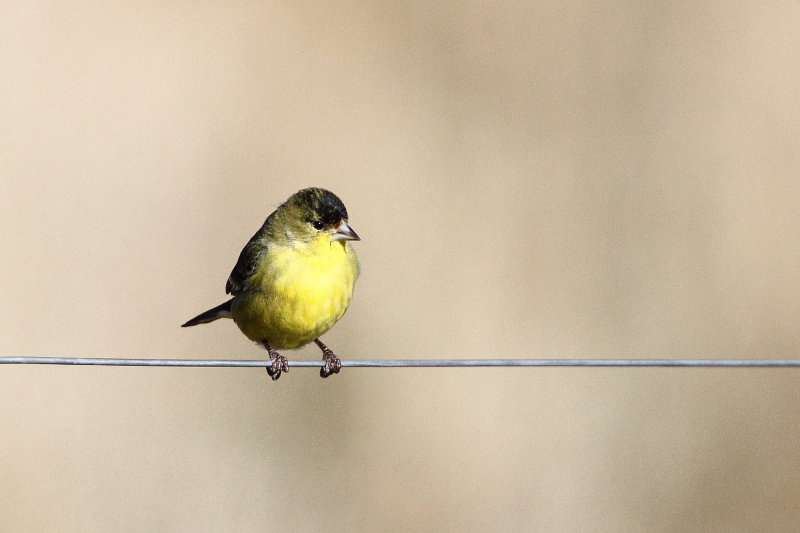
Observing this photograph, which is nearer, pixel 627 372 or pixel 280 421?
pixel 280 421

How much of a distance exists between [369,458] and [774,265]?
9.98 feet

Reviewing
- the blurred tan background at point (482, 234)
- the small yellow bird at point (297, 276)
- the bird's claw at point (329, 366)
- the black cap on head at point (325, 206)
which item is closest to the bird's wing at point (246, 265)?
the small yellow bird at point (297, 276)

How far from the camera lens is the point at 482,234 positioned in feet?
23.1

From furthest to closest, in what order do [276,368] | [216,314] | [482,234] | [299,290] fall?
[482,234] < [216,314] < [276,368] < [299,290]

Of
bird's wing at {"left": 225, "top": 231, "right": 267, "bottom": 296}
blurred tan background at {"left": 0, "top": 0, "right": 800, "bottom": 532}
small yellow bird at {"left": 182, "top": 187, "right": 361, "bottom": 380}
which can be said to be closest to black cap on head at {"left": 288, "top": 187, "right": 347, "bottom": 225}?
small yellow bird at {"left": 182, "top": 187, "right": 361, "bottom": 380}

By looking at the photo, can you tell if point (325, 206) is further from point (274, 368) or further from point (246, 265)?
point (274, 368)

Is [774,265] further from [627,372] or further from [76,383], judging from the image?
[76,383]

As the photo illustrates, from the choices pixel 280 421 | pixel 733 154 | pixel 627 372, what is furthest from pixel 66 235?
pixel 733 154

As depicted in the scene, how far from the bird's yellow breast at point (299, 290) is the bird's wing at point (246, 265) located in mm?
61

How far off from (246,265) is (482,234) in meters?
2.26

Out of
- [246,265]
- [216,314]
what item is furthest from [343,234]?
[216,314]

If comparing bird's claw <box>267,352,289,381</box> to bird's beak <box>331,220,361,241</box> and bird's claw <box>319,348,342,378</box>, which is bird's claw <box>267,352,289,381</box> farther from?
bird's beak <box>331,220,361,241</box>

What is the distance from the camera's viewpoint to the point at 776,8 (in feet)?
23.5

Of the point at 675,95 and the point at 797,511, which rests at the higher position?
the point at 675,95
